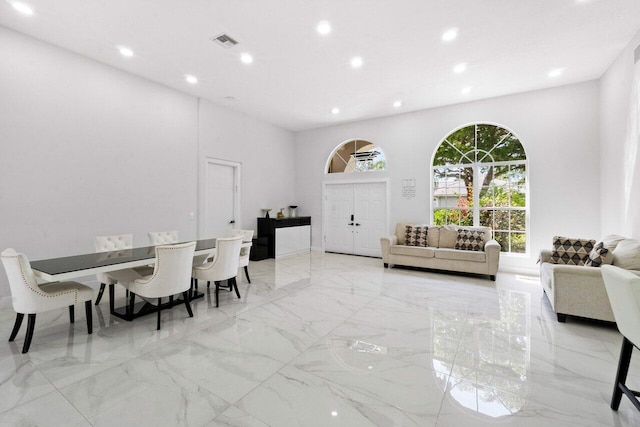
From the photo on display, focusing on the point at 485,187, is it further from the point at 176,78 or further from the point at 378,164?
the point at 176,78

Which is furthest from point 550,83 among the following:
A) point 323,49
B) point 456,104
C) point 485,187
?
point 323,49

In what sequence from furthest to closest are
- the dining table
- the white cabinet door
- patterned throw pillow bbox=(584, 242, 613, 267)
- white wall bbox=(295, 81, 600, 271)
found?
1. the white cabinet door
2. white wall bbox=(295, 81, 600, 271)
3. patterned throw pillow bbox=(584, 242, 613, 267)
4. the dining table

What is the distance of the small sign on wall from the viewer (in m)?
6.33

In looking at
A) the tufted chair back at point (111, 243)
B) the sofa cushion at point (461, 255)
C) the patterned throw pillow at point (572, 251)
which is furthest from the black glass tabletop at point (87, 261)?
the patterned throw pillow at point (572, 251)

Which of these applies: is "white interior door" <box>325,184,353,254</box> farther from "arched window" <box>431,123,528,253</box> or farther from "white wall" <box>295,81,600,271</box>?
"arched window" <box>431,123,528,253</box>

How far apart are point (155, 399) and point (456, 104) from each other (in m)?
6.59

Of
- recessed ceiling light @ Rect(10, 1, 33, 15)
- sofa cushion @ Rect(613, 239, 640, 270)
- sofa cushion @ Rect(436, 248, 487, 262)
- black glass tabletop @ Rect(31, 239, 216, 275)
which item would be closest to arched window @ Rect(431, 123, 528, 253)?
sofa cushion @ Rect(436, 248, 487, 262)

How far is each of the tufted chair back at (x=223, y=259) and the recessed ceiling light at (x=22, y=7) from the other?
3222mm

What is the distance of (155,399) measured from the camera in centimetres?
183

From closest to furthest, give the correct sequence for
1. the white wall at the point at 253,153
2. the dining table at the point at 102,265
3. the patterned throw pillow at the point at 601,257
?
the dining table at the point at 102,265
the patterned throw pillow at the point at 601,257
the white wall at the point at 253,153

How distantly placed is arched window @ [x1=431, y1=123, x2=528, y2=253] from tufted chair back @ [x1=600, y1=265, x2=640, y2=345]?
13.3ft

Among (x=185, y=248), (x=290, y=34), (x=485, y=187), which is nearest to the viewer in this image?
(x=185, y=248)

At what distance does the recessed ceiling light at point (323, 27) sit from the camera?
128 inches

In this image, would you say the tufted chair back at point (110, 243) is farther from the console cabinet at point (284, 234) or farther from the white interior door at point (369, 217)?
the white interior door at point (369, 217)
